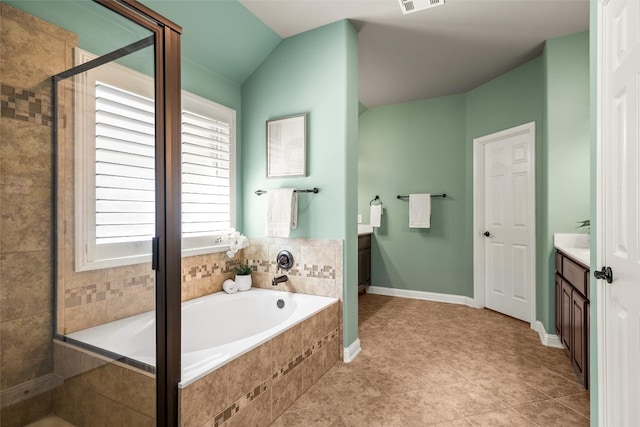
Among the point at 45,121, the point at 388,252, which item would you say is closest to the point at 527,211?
the point at 388,252

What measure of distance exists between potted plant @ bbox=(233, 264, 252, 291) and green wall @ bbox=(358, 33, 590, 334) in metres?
2.23

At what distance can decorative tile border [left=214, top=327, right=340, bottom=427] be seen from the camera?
1.48 m

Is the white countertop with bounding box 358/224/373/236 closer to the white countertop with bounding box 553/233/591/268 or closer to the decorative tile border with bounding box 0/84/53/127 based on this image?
the white countertop with bounding box 553/233/591/268

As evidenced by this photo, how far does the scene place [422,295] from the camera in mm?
4254

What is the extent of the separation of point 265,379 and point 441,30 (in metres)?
2.88

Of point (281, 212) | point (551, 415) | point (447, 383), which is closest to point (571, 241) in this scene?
point (551, 415)

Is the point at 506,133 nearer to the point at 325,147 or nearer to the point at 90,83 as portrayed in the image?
the point at 325,147

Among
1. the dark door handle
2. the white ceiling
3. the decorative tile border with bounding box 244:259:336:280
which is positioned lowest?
the decorative tile border with bounding box 244:259:336:280

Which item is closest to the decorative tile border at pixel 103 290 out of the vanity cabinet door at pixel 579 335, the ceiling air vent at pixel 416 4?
the ceiling air vent at pixel 416 4

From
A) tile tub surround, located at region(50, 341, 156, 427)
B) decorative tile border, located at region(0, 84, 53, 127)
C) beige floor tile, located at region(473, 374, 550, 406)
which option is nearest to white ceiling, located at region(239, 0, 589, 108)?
decorative tile border, located at region(0, 84, 53, 127)

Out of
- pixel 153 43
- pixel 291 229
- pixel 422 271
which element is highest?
pixel 153 43

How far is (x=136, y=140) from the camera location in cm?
129

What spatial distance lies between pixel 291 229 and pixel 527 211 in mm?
2419

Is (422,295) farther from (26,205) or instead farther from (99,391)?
(26,205)
